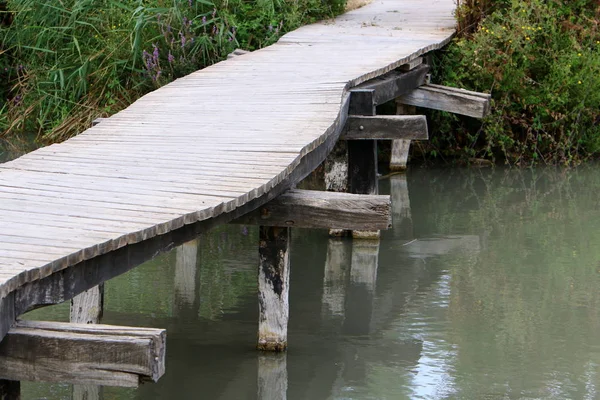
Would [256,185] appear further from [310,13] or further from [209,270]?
[310,13]

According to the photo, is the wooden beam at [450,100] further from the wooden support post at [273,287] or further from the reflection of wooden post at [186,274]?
the wooden support post at [273,287]

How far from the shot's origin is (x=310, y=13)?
11.3 metres

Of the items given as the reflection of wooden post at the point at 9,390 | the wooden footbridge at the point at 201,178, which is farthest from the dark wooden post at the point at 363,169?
the reflection of wooden post at the point at 9,390

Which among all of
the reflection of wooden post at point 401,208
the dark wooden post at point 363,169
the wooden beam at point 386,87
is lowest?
the reflection of wooden post at point 401,208

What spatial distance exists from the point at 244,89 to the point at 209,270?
127 cm

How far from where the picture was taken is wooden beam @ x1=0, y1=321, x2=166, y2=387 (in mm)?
3398

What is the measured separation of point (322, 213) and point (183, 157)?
75 cm

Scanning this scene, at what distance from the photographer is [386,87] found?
854cm

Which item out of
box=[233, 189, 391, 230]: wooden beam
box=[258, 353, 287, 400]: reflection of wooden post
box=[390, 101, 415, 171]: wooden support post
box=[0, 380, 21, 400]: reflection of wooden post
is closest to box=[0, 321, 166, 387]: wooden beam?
box=[0, 380, 21, 400]: reflection of wooden post

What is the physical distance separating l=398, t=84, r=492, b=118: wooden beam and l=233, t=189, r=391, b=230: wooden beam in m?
4.00

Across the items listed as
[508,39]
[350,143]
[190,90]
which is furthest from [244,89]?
[508,39]

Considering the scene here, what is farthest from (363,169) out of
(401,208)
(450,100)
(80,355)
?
(80,355)

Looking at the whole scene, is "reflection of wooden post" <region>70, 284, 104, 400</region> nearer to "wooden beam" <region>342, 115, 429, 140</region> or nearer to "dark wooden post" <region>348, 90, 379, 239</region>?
"wooden beam" <region>342, 115, 429, 140</region>

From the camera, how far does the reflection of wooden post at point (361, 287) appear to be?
621 centimetres
